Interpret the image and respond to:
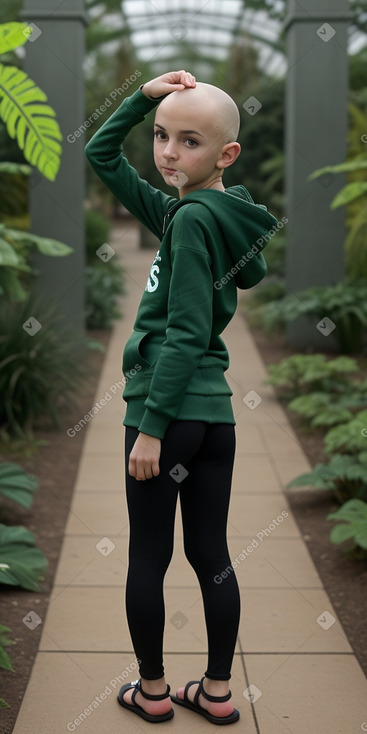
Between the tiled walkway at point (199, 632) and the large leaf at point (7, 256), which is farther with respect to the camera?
the large leaf at point (7, 256)

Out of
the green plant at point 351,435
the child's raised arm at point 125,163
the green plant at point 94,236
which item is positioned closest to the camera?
the child's raised arm at point 125,163

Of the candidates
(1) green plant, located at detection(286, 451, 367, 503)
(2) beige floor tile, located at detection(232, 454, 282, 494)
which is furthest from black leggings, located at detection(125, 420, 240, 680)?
(2) beige floor tile, located at detection(232, 454, 282, 494)

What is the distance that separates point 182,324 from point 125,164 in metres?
0.62

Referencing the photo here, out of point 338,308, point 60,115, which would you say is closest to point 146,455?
point 338,308

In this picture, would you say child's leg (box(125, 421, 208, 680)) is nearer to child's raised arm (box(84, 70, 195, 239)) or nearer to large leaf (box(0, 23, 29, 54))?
child's raised arm (box(84, 70, 195, 239))

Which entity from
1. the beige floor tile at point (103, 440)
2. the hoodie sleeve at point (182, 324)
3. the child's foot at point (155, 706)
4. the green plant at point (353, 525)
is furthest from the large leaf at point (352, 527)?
the beige floor tile at point (103, 440)

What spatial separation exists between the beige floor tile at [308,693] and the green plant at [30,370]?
3441 mm

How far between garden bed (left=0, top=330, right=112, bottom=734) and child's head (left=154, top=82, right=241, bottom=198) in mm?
1773

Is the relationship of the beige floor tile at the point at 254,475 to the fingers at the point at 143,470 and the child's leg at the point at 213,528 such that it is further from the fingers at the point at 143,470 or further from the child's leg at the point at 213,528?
the fingers at the point at 143,470

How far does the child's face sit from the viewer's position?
2506 millimetres

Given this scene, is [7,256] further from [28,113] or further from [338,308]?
[338,308]

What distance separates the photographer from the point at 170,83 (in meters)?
2.57

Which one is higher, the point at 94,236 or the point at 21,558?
the point at 21,558

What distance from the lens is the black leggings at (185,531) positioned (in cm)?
264
